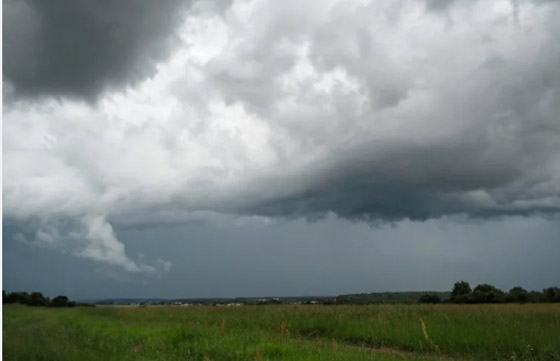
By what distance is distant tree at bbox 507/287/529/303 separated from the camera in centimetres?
6097

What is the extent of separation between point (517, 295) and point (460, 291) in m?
10.4

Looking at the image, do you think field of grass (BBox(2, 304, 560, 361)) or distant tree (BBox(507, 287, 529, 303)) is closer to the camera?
field of grass (BBox(2, 304, 560, 361))

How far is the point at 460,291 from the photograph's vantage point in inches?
2864

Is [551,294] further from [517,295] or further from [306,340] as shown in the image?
[306,340]

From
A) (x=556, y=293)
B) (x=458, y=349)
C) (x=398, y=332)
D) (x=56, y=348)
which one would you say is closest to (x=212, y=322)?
(x=398, y=332)

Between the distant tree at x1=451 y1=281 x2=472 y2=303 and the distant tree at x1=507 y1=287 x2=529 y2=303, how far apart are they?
4.93 meters

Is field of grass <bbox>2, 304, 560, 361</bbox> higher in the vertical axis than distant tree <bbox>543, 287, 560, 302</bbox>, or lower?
lower

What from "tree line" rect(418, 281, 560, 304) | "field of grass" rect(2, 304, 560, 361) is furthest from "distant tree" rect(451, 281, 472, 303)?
"field of grass" rect(2, 304, 560, 361)

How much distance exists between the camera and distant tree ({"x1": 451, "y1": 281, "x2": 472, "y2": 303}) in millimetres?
66250

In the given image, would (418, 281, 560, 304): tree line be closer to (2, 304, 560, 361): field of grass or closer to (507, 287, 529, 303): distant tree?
(507, 287, 529, 303): distant tree

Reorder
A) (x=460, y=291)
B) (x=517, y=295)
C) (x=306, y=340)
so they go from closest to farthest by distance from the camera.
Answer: (x=306, y=340), (x=517, y=295), (x=460, y=291)

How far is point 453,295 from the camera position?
229 ft

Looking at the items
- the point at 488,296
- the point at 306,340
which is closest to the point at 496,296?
the point at 488,296

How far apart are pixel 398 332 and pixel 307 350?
613 cm
